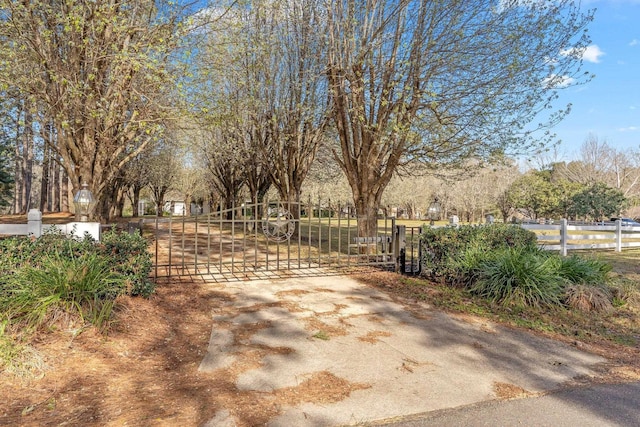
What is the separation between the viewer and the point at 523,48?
7738mm

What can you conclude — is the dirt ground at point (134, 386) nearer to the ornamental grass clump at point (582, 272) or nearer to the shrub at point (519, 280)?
the shrub at point (519, 280)

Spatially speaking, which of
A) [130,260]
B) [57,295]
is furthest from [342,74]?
[57,295]

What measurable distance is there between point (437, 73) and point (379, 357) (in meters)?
5.97

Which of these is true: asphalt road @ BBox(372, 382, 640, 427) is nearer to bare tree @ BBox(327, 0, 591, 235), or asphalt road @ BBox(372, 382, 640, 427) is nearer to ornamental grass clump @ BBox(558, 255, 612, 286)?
ornamental grass clump @ BBox(558, 255, 612, 286)

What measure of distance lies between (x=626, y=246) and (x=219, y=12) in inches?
616

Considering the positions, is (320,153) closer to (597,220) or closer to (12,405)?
(12,405)

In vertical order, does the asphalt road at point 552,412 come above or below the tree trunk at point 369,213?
below

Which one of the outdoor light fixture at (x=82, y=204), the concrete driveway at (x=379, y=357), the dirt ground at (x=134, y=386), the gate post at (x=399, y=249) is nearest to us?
the dirt ground at (x=134, y=386)

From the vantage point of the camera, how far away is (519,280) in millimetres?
5898

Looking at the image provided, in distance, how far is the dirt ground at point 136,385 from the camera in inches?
106

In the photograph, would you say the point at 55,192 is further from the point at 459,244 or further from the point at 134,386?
the point at 134,386

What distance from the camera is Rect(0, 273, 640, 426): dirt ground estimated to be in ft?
8.82

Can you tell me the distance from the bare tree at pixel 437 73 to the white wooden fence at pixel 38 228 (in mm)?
5158

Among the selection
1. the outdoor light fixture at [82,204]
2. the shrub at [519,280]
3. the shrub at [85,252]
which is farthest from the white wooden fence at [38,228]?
the shrub at [519,280]
